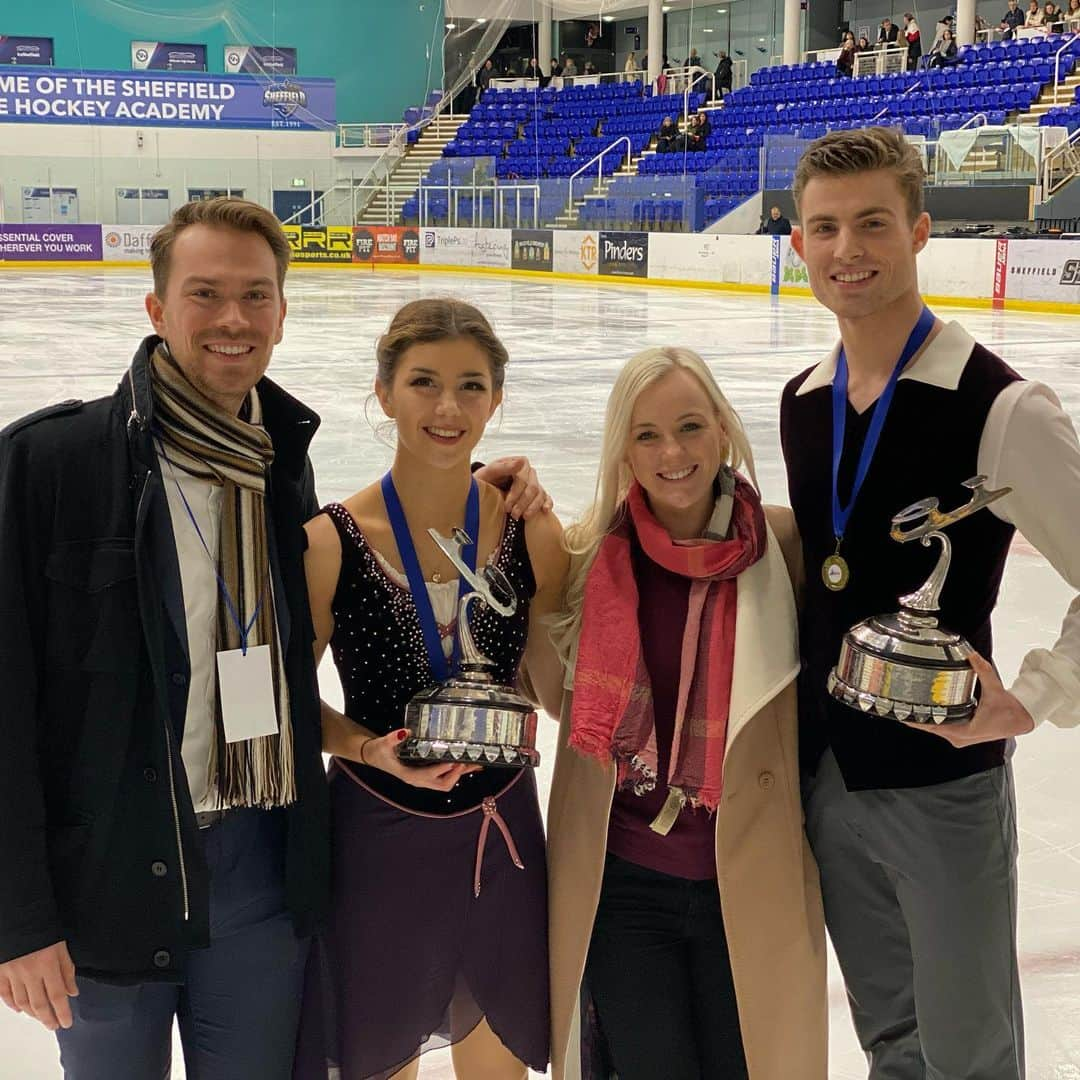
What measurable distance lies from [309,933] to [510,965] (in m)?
0.31

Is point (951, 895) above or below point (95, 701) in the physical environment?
below

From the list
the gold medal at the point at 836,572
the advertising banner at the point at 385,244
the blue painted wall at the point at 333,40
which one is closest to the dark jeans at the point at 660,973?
the gold medal at the point at 836,572

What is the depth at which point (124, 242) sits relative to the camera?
27438mm

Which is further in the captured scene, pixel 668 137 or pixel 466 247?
pixel 668 137

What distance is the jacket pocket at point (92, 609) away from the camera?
1.54 metres

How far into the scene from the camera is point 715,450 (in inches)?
76.9

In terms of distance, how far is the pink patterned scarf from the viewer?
1.82 meters

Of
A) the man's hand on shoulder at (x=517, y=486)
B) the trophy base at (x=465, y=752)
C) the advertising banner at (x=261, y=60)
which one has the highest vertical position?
the advertising banner at (x=261, y=60)

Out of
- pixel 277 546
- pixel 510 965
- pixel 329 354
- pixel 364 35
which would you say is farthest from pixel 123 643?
pixel 364 35

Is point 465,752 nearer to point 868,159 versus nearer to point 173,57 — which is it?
point 868,159

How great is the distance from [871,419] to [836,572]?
0.21 metres

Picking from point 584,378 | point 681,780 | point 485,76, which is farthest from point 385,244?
point 681,780

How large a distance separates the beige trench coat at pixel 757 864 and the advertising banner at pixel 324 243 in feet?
92.3

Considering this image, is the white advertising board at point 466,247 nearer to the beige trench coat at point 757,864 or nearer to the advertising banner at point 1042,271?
the advertising banner at point 1042,271
